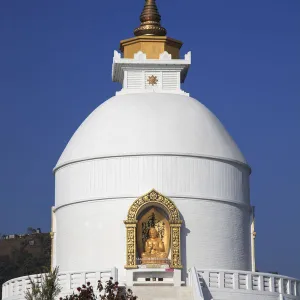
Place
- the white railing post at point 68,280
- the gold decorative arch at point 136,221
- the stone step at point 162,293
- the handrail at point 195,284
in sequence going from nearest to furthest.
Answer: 1. the handrail at point 195,284
2. the stone step at point 162,293
3. the white railing post at point 68,280
4. the gold decorative arch at point 136,221

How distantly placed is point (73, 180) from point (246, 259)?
7421 mm

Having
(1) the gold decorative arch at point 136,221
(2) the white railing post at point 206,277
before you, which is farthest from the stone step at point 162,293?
(1) the gold decorative arch at point 136,221

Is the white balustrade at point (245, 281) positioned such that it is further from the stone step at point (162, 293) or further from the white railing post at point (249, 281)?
the stone step at point (162, 293)

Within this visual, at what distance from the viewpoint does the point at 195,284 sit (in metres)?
34.1

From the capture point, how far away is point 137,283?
36750mm

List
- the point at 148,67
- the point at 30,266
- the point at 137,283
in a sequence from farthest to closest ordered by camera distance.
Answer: the point at 30,266, the point at 148,67, the point at 137,283

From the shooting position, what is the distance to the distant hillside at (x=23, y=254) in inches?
2689

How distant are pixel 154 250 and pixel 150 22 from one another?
11.0 metres

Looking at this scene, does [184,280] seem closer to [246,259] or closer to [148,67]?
[246,259]

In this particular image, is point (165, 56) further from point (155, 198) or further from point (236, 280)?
point (236, 280)

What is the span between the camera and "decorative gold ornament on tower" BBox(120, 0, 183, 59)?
143 feet

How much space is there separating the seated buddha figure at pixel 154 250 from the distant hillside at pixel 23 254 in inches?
1036

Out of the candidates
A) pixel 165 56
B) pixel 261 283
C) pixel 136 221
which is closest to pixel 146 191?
pixel 136 221

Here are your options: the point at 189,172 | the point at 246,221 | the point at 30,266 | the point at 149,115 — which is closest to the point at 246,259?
the point at 246,221
